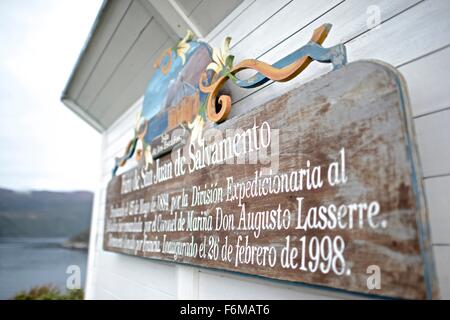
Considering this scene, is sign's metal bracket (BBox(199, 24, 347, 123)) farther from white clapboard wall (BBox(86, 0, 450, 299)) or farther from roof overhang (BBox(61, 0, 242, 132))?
roof overhang (BBox(61, 0, 242, 132))

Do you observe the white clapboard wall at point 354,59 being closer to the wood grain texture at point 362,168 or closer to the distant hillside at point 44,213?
the wood grain texture at point 362,168

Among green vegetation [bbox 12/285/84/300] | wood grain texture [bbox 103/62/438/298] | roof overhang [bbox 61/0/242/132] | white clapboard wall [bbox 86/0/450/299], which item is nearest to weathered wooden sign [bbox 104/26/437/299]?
wood grain texture [bbox 103/62/438/298]

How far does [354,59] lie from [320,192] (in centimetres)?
41

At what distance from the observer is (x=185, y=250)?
3.76 feet

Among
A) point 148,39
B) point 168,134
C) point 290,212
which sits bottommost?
point 290,212

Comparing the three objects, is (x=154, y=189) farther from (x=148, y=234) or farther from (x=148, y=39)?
(x=148, y=39)

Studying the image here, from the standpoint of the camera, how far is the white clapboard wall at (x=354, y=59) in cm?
61

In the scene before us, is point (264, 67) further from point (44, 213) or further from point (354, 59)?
point (44, 213)

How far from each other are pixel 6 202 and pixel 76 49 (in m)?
1.51

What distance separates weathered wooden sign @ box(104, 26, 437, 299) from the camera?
0.52m

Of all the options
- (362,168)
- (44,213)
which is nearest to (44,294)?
(44,213)

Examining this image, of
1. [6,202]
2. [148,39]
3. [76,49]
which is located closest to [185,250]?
[148,39]

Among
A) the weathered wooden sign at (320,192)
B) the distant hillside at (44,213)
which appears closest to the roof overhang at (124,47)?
the weathered wooden sign at (320,192)

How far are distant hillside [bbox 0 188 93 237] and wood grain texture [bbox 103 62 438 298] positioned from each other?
2.65 meters
